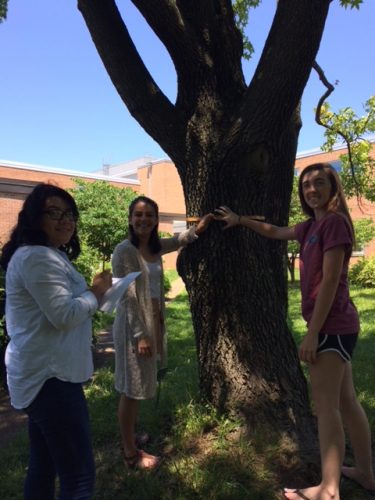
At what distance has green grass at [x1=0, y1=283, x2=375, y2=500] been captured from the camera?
286 cm

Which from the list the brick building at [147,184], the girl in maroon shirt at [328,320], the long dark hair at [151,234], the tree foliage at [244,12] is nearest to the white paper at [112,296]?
the long dark hair at [151,234]

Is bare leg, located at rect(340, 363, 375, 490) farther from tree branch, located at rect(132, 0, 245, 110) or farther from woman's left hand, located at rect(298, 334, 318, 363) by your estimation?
tree branch, located at rect(132, 0, 245, 110)

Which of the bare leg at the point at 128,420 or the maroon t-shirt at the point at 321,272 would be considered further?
the bare leg at the point at 128,420

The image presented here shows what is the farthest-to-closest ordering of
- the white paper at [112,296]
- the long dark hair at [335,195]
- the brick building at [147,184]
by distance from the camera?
1. the brick building at [147,184]
2. the long dark hair at [335,195]
3. the white paper at [112,296]

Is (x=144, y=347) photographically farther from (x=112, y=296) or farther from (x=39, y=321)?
→ (x=39, y=321)

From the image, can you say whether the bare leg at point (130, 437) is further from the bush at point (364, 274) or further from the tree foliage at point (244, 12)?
the bush at point (364, 274)

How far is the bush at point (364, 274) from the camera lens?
54.2ft

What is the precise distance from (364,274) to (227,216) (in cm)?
1490

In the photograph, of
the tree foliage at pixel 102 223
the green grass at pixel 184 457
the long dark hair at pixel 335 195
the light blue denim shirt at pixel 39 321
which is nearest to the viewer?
the light blue denim shirt at pixel 39 321

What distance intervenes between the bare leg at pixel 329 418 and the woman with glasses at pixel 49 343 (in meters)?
1.25

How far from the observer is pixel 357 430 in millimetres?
2762

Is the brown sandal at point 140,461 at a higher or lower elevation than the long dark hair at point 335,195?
lower

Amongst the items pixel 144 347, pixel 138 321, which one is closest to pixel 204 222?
pixel 138 321

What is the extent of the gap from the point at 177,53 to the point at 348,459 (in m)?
3.07
